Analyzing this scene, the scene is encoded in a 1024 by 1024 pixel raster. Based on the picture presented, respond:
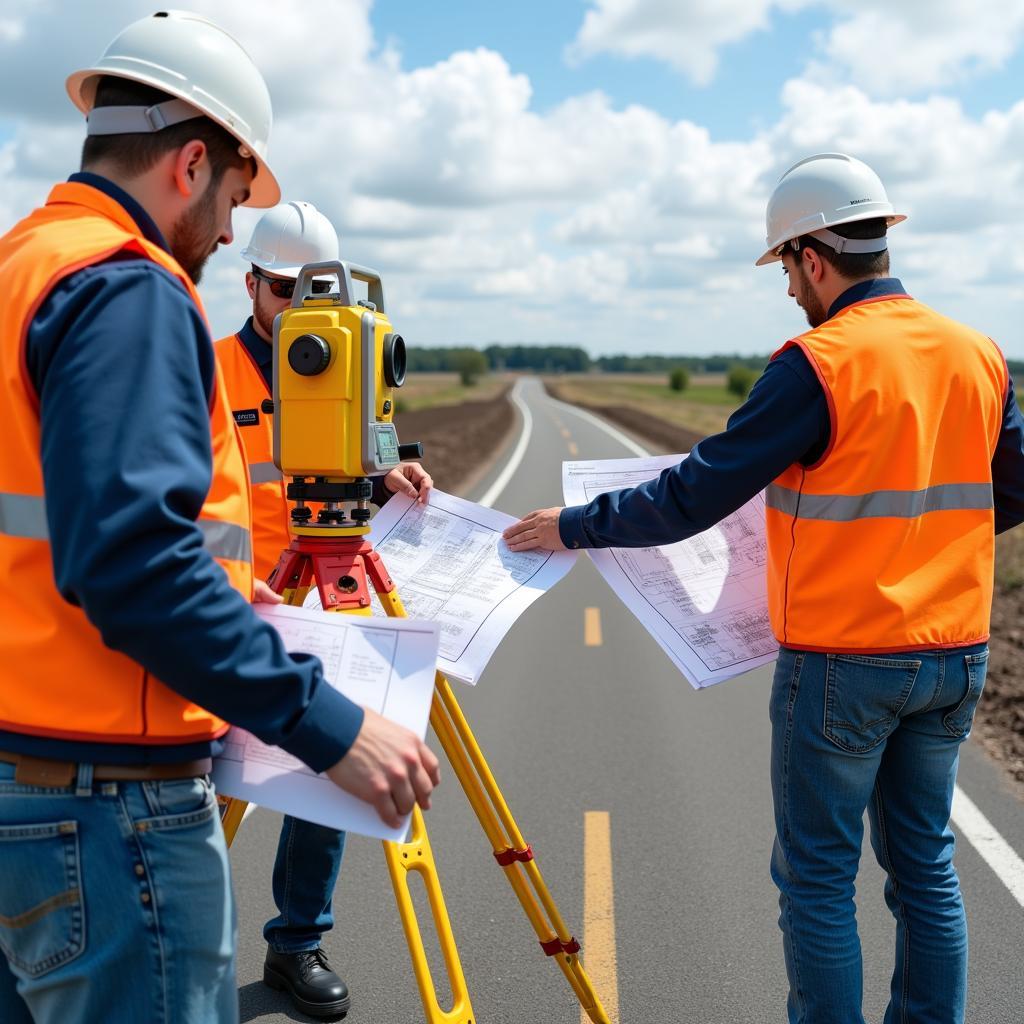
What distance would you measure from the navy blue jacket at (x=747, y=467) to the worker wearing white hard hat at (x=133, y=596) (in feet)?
4.37

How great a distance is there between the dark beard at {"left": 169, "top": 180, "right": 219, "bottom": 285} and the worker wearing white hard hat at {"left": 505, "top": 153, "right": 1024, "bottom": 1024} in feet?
4.65

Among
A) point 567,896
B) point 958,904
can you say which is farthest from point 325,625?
point 567,896

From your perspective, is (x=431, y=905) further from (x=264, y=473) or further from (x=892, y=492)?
(x=892, y=492)

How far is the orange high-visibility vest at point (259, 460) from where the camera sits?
326cm

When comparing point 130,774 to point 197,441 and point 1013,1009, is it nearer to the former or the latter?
point 197,441

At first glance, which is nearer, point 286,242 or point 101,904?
point 101,904

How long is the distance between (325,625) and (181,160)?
843 millimetres

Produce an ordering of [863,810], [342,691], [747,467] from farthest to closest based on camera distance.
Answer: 1. [863,810]
2. [747,467]
3. [342,691]

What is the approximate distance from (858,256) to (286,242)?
5.83ft

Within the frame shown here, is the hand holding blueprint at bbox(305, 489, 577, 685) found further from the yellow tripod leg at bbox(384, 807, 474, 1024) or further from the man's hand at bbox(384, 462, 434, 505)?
the yellow tripod leg at bbox(384, 807, 474, 1024)

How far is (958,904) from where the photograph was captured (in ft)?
9.20

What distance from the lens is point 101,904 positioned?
5.12ft

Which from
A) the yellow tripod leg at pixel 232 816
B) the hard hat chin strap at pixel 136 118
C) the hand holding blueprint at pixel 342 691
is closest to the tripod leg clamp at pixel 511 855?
the yellow tripod leg at pixel 232 816

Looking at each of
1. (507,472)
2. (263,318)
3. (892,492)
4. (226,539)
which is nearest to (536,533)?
(892,492)
